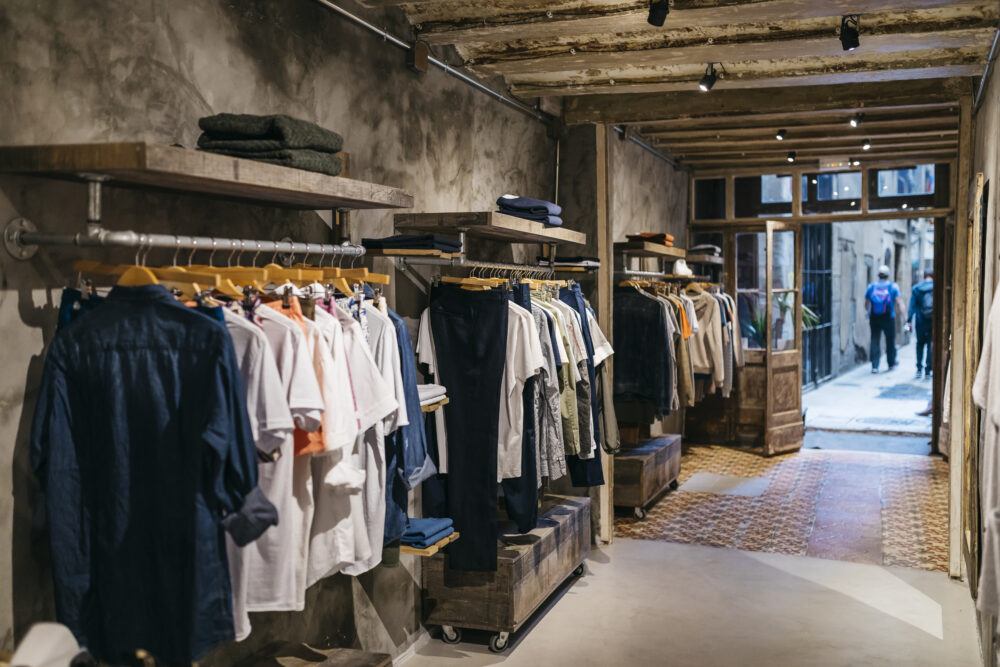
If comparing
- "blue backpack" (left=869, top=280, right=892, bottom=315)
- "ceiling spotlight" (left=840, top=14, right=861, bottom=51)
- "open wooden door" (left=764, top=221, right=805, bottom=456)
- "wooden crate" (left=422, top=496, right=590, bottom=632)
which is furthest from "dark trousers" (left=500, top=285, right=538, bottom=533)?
"blue backpack" (left=869, top=280, right=892, bottom=315)

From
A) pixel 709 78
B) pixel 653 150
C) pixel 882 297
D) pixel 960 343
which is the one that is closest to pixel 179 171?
pixel 709 78

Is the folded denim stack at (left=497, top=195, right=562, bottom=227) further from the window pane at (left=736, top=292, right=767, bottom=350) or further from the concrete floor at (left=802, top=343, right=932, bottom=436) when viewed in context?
the concrete floor at (left=802, top=343, right=932, bottom=436)

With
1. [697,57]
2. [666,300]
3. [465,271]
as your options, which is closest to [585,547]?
[465,271]

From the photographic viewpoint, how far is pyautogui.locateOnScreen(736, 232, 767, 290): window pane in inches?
348

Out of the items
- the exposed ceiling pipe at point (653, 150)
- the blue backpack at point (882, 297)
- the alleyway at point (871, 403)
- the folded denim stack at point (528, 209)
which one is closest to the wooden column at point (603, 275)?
the exposed ceiling pipe at point (653, 150)

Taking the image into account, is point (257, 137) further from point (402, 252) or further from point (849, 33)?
point (849, 33)

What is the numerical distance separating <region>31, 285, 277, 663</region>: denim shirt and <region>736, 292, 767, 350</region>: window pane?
7.23 metres

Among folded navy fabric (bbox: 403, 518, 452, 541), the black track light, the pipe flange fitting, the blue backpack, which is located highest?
the black track light

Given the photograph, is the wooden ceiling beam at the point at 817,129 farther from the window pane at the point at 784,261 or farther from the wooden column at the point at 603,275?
the window pane at the point at 784,261

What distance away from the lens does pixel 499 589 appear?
4.02m

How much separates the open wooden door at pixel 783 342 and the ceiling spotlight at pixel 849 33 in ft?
14.7

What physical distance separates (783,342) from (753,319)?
14.1 inches

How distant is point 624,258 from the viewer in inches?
283

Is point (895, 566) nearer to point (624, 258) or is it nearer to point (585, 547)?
point (585, 547)
